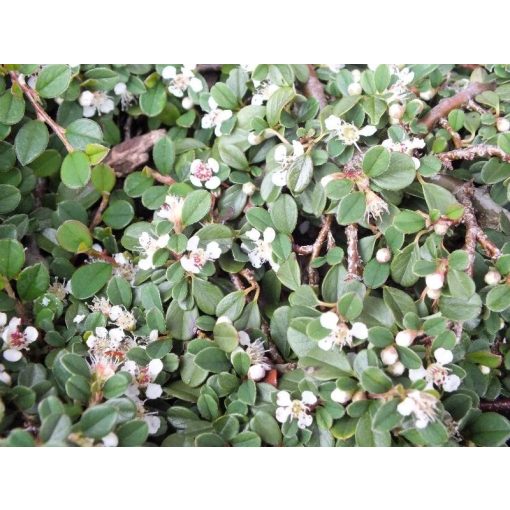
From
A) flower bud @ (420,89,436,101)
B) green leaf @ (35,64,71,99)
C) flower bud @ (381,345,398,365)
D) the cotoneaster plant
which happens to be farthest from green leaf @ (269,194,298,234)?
green leaf @ (35,64,71,99)

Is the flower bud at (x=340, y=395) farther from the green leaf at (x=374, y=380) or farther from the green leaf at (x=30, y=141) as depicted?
the green leaf at (x=30, y=141)

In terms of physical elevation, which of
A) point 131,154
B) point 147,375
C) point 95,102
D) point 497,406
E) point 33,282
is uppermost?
point 95,102

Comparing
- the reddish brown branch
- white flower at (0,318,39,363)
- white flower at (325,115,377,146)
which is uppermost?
white flower at (325,115,377,146)

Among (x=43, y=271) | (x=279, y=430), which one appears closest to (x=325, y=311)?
(x=279, y=430)

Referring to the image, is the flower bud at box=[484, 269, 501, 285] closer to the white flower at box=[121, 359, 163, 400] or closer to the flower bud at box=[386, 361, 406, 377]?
the flower bud at box=[386, 361, 406, 377]

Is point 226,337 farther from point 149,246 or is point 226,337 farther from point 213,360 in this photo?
point 149,246

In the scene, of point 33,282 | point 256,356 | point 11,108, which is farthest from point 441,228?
point 11,108
